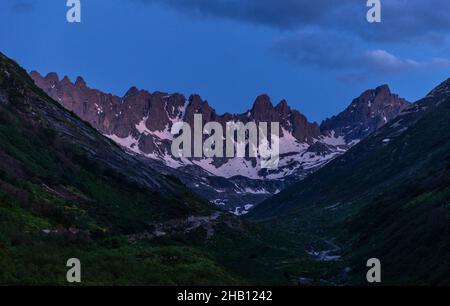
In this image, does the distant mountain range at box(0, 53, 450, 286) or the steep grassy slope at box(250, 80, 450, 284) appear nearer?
the distant mountain range at box(0, 53, 450, 286)

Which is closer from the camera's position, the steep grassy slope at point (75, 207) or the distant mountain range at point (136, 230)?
the steep grassy slope at point (75, 207)

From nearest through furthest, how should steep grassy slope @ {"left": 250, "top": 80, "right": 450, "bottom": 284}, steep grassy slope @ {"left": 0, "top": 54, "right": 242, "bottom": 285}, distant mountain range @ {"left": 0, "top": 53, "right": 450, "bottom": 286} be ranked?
1. steep grassy slope @ {"left": 0, "top": 54, "right": 242, "bottom": 285}
2. distant mountain range @ {"left": 0, "top": 53, "right": 450, "bottom": 286}
3. steep grassy slope @ {"left": 250, "top": 80, "right": 450, "bottom": 284}

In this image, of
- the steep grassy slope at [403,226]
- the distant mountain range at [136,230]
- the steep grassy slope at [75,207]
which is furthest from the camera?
the steep grassy slope at [403,226]

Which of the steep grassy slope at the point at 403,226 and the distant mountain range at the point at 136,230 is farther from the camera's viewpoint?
the steep grassy slope at the point at 403,226

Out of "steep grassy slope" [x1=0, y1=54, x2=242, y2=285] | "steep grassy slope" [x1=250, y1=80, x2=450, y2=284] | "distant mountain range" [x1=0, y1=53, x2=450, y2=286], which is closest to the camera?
"steep grassy slope" [x1=0, y1=54, x2=242, y2=285]

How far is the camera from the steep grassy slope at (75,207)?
124 feet

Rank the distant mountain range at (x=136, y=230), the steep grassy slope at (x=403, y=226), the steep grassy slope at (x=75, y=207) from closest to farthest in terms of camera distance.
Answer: the steep grassy slope at (x=75, y=207), the distant mountain range at (x=136, y=230), the steep grassy slope at (x=403, y=226)

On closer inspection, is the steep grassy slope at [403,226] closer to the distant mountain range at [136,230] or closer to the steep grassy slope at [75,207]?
the distant mountain range at [136,230]

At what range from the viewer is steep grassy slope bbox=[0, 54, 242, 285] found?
3769 centimetres

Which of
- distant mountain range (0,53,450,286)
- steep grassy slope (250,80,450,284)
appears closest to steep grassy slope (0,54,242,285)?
distant mountain range (0,53,450,286)

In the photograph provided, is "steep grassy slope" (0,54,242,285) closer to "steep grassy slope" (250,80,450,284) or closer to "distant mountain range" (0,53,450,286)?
"distant mountain range" (0,53,450,286)

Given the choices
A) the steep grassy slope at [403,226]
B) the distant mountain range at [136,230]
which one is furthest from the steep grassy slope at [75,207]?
the steep grassy slope at [403,226]
